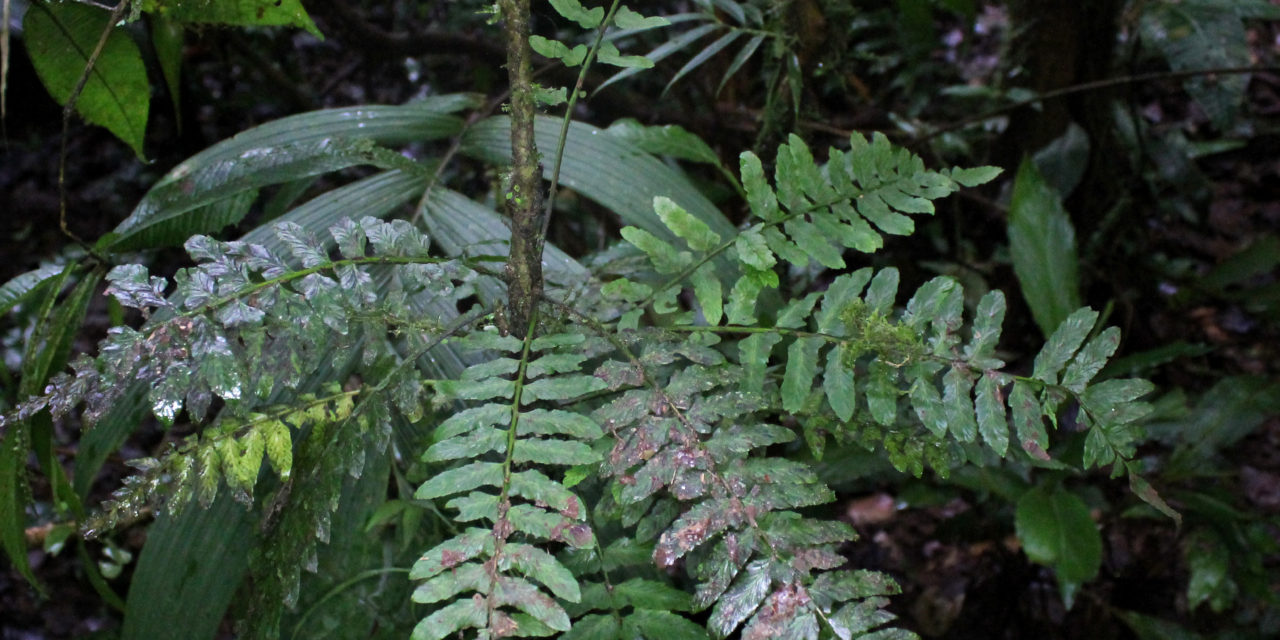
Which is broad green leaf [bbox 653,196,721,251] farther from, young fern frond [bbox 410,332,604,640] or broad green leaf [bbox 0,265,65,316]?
broad green leaf [bbox 0,265,65,316]

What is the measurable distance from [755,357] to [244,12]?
71 cm

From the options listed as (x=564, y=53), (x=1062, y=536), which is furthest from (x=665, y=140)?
(x=1062, y=536)

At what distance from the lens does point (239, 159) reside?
1.00 m

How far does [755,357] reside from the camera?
0.73 metres

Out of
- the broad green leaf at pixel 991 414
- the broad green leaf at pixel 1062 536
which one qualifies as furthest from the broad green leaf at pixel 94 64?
the broad green leaf at pixel 1062 536

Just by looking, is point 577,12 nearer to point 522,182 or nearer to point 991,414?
point 522,182

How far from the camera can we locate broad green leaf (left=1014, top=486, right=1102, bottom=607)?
50.9 inches

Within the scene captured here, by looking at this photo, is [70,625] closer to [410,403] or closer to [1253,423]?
[410,403]

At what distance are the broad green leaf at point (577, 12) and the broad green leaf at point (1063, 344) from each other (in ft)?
1.58

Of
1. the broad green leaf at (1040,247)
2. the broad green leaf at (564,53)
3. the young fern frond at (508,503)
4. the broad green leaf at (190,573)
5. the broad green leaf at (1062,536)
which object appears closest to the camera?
the young fern frond at (508,503)

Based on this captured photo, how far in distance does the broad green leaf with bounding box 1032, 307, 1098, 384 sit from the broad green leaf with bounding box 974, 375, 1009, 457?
1.5 inches

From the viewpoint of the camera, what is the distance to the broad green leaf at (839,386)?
67 cm

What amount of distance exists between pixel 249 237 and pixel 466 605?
66cm

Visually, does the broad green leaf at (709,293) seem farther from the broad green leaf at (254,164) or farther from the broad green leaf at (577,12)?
the broad green leaf at (254,164)
